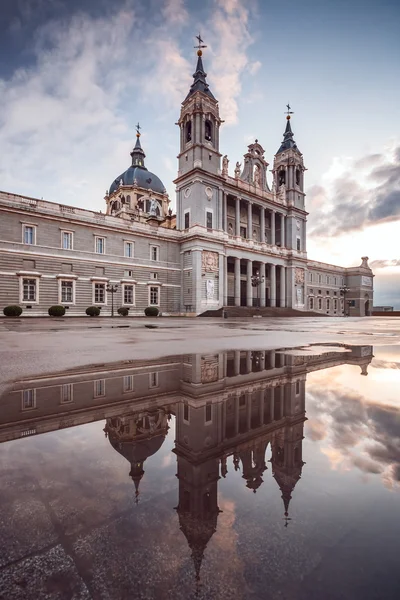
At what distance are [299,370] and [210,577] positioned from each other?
121 inches

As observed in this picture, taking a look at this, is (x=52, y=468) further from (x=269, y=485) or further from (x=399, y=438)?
(x=399, y=438)

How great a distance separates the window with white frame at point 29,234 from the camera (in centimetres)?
2577

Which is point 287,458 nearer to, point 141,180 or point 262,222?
point 262,222

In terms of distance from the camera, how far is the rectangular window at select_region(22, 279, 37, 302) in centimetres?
2566

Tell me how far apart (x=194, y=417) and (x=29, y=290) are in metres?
27.8

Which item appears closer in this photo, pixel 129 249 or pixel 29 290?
pixel 29 290

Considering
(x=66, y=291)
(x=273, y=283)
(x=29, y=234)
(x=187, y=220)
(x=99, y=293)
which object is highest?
(x=187, y=220)

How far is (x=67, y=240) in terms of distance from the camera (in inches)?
1109

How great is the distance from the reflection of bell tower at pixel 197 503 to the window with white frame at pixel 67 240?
2953cm

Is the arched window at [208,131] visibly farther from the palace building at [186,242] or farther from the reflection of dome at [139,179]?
the reflection of dome at [139,179]

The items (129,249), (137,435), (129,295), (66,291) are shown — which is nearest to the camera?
(137,435)

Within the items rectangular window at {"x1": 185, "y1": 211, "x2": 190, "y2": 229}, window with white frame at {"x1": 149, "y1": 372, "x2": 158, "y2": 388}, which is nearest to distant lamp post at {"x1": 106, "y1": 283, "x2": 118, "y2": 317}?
rectangular window at {"x1": 185, "y1": 211, "x2": 190, "y2": 229}

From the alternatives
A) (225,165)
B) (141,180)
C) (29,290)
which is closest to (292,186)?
(225,165)

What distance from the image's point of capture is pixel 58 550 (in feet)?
3.08
